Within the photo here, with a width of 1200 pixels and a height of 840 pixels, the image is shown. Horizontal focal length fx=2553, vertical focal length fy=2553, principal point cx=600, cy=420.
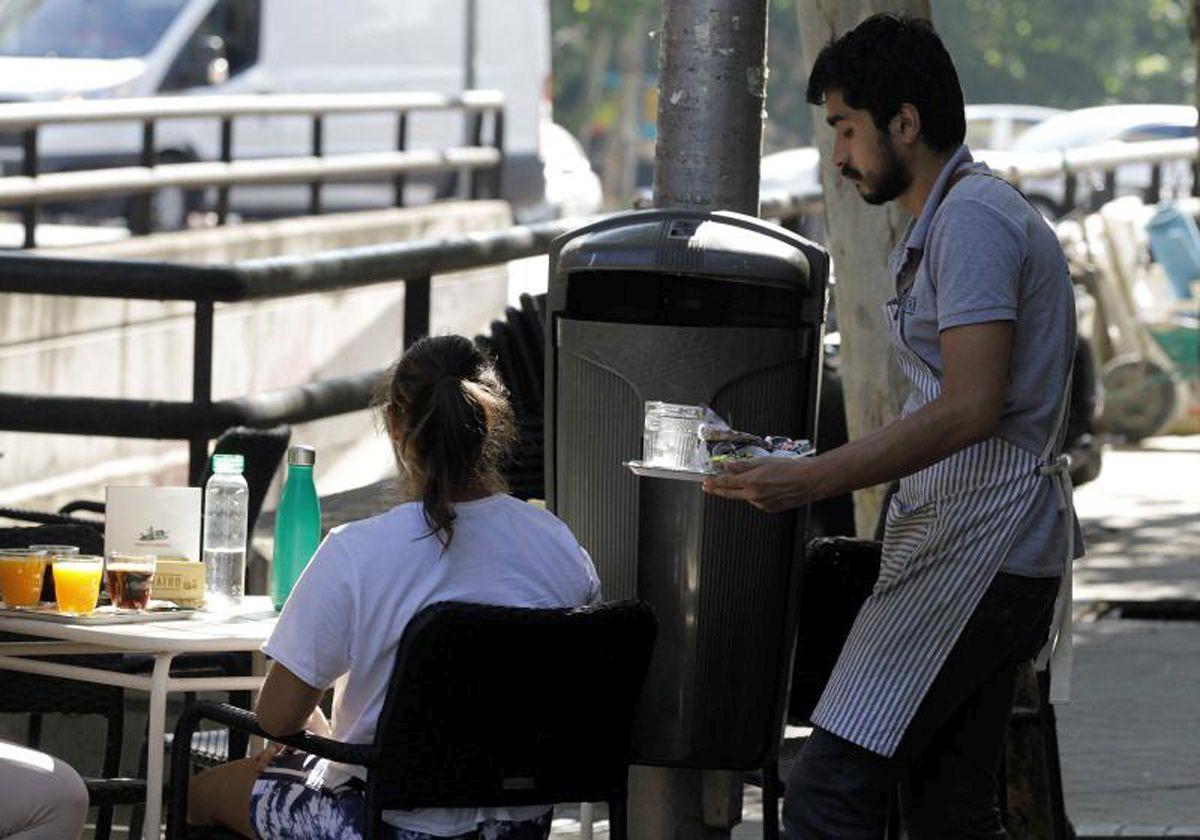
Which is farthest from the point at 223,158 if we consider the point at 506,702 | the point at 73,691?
the point at 506,702

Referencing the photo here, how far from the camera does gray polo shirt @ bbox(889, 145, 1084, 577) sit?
3.90 metres

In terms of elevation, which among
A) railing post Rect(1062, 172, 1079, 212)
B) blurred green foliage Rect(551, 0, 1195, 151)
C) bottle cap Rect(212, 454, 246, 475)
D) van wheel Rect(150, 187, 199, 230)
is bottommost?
bottle cap Rect(212, 454, 246, 475)

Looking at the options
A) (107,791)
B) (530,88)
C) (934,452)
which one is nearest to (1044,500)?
(934,452)

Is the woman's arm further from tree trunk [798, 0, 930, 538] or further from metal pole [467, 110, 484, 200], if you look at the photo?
metal pole [467, 110, 484, 200]

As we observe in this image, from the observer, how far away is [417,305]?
8664 mm

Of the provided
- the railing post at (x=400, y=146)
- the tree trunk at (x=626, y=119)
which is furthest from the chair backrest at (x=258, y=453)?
the tree trunk at (x=626, y=119)

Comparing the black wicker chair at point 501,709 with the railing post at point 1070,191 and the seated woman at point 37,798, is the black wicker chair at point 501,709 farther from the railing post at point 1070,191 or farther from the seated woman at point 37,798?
the railing post at point 1070,191

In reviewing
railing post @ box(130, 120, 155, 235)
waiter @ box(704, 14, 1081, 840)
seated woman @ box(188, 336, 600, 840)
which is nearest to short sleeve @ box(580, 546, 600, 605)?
seated woman @ box(188, 336, 600, 840)

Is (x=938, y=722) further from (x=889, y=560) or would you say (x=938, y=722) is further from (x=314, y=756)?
(x=314, y=756)

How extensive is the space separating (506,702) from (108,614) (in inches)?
Answer: 40.4

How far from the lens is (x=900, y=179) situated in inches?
160

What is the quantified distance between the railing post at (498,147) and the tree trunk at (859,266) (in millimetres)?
9080

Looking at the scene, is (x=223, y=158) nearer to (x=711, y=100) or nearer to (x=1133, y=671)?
(x=1133, y=671)

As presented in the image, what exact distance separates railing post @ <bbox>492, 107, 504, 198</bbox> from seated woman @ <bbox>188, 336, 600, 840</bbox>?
38.9 feet
